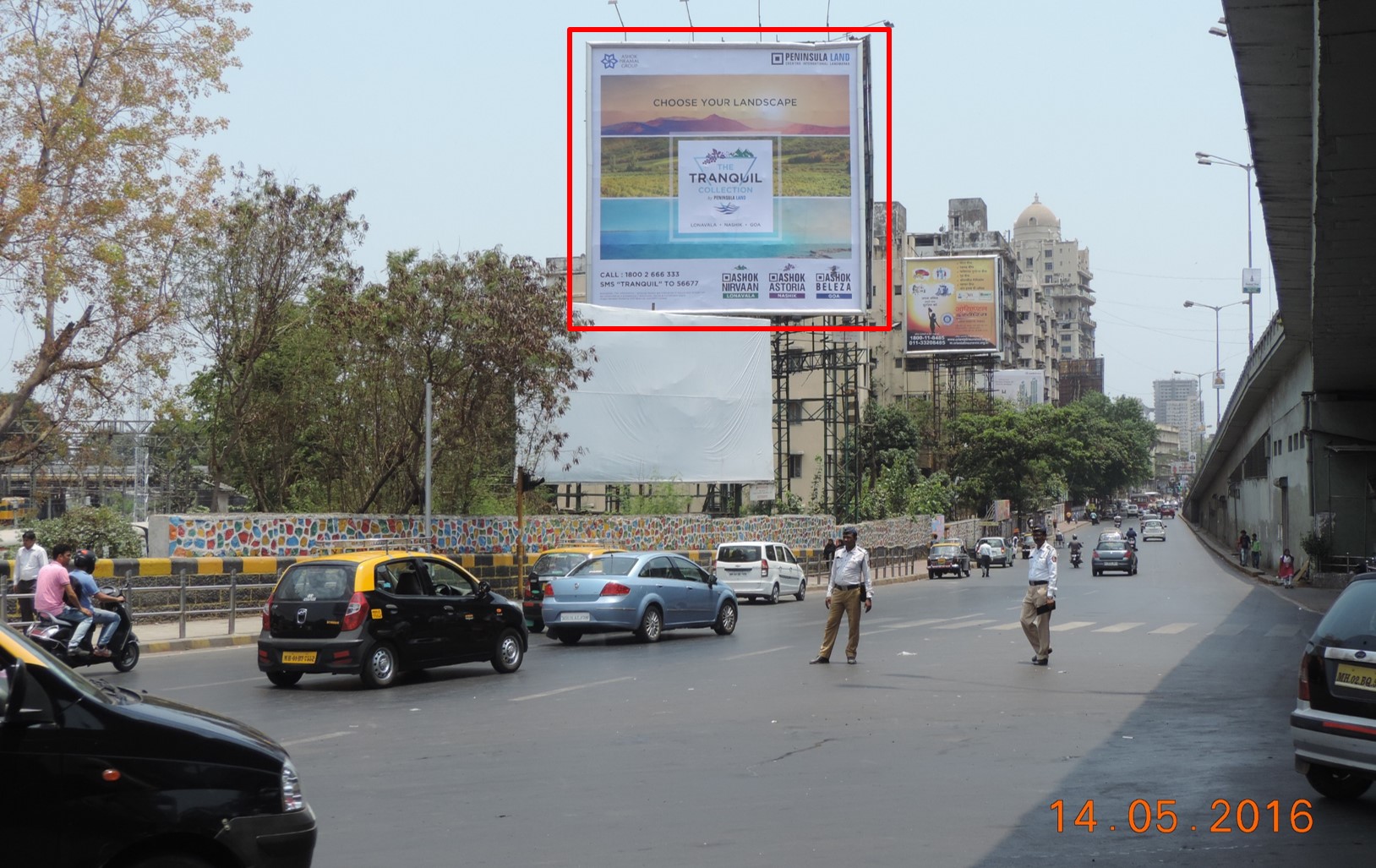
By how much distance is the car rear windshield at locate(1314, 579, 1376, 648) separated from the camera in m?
8.25

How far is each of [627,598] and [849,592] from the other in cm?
502

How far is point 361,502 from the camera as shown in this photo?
33.8m

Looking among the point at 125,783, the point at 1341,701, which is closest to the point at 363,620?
the point at 1341,701

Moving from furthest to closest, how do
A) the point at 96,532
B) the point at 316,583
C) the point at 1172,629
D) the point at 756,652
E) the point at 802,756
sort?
the point at 96,532, the point at 1172,629, the point at 756,652, the point at 316,583, the point at 802,756

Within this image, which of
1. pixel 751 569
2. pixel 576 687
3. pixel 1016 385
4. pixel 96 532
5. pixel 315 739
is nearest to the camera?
pixel 315 739

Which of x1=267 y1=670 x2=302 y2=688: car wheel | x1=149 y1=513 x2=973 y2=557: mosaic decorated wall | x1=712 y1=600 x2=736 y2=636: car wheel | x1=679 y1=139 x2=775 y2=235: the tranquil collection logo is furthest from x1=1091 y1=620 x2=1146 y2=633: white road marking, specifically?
x1=679 y1=139 x2=775 y2=235: the tranquil collection logo

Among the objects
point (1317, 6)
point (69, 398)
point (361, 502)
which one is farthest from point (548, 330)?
point (1317, 6)

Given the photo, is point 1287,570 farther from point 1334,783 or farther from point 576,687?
point 1334,783

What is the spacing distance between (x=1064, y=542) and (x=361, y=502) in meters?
68.5

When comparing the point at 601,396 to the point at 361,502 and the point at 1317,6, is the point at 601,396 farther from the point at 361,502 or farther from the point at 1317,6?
the point at 1317,6

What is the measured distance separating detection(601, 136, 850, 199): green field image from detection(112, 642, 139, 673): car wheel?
2786cm

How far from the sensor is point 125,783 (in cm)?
483

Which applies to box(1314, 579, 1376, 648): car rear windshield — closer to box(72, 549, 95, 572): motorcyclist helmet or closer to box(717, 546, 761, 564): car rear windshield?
box(72, 549, 95, 572): motorcyclist helmet

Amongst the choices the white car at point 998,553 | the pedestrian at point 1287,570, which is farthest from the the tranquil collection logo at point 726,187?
the white car at point 998,553
